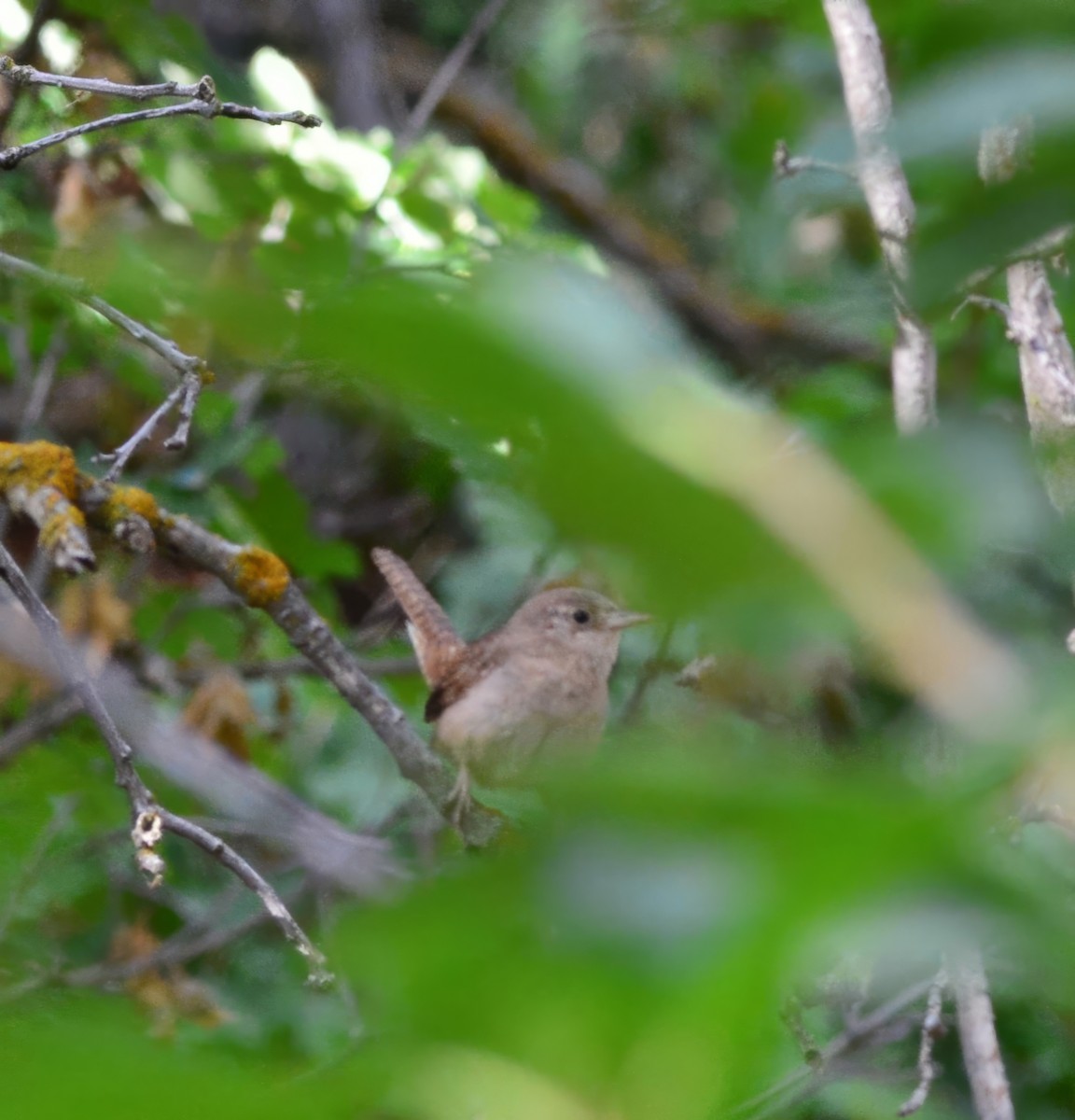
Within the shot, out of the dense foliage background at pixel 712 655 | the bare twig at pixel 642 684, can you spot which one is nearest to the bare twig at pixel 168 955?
the bare twig at pixel 642 684

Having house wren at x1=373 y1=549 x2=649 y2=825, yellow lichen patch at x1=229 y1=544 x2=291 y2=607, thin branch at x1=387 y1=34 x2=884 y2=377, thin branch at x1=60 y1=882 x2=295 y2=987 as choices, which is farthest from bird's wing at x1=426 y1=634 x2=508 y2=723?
thin branch at x1=387 y1=34 x2=884 y2=377

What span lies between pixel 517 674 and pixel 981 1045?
1.37 meters

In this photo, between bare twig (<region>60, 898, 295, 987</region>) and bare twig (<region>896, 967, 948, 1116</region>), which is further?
bare twig (<region>60, 898, 295, 987</region>)

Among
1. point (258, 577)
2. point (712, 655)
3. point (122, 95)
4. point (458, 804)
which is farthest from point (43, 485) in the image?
point (712, 655)

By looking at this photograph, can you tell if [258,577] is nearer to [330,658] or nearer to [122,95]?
[330,658]

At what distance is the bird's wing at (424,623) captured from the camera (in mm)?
3168

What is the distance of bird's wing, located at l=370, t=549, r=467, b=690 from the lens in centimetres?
317

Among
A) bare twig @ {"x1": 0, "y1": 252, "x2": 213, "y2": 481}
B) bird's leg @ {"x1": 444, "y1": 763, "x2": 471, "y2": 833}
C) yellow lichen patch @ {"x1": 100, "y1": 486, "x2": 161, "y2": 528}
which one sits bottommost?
bird's leg @ {"x1": 444, "y1": 763, "x2": 471, "y2": 833}

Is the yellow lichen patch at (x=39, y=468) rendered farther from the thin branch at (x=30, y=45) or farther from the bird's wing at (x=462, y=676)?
the bird's wing at (x=462, y=676)

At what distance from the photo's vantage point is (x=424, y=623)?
3.22 m

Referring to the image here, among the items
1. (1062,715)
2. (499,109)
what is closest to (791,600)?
(1062,715)

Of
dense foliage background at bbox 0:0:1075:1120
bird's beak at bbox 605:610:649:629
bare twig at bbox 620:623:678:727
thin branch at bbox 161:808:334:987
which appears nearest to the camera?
dense foliage background at bbox 0:0:1075:1120

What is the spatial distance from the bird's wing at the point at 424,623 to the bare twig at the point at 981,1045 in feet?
4.94

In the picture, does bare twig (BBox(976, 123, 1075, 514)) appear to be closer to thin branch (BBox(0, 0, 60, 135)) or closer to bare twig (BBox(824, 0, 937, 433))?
bare twig (BBox(824, 0, 937, 433))
